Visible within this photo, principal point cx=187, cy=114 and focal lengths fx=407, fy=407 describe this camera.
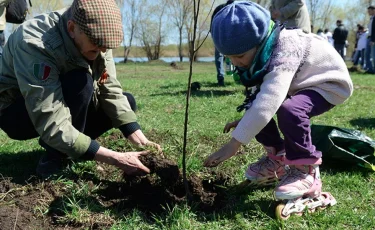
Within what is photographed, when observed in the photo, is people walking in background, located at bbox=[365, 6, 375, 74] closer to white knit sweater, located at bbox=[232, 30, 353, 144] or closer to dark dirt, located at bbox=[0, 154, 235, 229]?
white knit sweater, located at bbox=[232, 30, 353, 144]

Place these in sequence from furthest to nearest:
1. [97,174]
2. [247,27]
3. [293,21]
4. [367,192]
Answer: [293,21], [97,174], [367,192], [247,27]

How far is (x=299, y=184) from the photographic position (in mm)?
2219

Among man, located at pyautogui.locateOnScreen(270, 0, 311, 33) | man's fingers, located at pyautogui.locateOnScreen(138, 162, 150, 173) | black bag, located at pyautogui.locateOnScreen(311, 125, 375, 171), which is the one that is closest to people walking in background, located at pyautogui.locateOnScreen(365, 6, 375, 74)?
man, located at pyautogui.locateOnScreen(270, 0, 311, 33)

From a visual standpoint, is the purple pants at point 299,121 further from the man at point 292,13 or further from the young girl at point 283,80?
the man at point 292,13

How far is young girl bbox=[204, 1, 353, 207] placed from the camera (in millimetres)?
2057

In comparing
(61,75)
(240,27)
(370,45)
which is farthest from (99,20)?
(370,45)

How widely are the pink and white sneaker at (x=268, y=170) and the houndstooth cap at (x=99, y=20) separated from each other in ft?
3.80

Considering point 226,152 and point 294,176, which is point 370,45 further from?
point 226,152

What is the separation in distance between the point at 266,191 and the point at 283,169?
18cm

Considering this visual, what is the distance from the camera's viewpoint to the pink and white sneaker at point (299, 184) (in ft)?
7.18

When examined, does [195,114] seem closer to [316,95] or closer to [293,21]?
[293,21]

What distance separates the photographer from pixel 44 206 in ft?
7.74

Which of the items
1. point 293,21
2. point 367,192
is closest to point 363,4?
point 293,21

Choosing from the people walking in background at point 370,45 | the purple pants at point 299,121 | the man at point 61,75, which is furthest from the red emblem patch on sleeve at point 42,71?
the people walking in background at point 370,45
